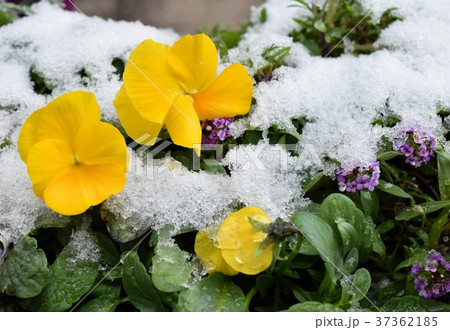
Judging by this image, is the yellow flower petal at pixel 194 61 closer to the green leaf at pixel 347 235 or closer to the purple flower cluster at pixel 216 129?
the purple flower cluster at pixel 216 129

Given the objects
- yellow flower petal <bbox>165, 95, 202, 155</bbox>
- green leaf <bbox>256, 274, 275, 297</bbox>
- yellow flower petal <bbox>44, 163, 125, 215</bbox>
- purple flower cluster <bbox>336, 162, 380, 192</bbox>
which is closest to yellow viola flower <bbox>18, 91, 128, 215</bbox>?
yellow flower petal <bbox>44, 163, 125, 215</bbox>

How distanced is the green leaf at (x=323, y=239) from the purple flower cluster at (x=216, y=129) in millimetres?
240

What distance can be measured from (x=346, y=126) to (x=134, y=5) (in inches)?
65.9

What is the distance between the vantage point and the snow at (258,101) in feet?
2.68

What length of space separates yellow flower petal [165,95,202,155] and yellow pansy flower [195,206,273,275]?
158 mm

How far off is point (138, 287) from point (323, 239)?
28 cm

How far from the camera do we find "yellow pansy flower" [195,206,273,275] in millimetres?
695

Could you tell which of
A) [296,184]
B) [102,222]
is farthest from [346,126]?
[102,222]

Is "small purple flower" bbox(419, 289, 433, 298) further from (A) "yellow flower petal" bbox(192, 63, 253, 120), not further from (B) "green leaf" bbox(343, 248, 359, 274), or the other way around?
(A) "yellow flower petal" bbox(192, 63, 253, 120)

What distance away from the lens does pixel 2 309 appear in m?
0.74

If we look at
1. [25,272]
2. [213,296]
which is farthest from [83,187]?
[213,296]

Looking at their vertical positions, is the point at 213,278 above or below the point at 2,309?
above
